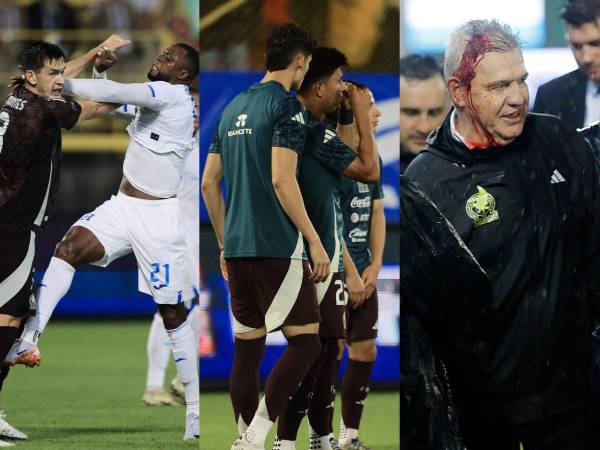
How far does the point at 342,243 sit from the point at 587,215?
3.38 ft

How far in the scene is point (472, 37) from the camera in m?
3.86

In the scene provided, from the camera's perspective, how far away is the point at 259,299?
13.8ft

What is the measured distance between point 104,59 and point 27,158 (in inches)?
17.9

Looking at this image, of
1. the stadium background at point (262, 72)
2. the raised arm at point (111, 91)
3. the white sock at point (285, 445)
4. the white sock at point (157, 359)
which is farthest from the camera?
the white sock at point (157, 359)

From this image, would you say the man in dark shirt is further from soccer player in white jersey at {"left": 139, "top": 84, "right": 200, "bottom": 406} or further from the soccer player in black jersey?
soccer player in white jersey at {"left": 139, "top": 84, "right": 200, "bottom": 406}

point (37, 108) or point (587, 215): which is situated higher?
point (37, 108)

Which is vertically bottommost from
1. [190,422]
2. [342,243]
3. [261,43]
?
[190,422]

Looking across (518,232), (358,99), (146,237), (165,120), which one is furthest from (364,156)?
(146,237)

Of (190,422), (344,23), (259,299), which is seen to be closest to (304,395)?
(259,299)

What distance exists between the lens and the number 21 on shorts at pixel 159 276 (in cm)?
491

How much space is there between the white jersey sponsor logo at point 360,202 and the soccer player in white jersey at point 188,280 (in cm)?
71

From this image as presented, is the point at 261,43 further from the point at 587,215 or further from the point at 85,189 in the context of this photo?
the point at 85,189

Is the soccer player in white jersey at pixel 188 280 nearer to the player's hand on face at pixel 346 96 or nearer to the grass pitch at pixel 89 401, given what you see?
the grass pitch at pixel 89 401

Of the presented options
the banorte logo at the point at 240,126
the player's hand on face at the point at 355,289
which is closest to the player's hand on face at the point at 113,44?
the banorte logo at the point at 240,126
